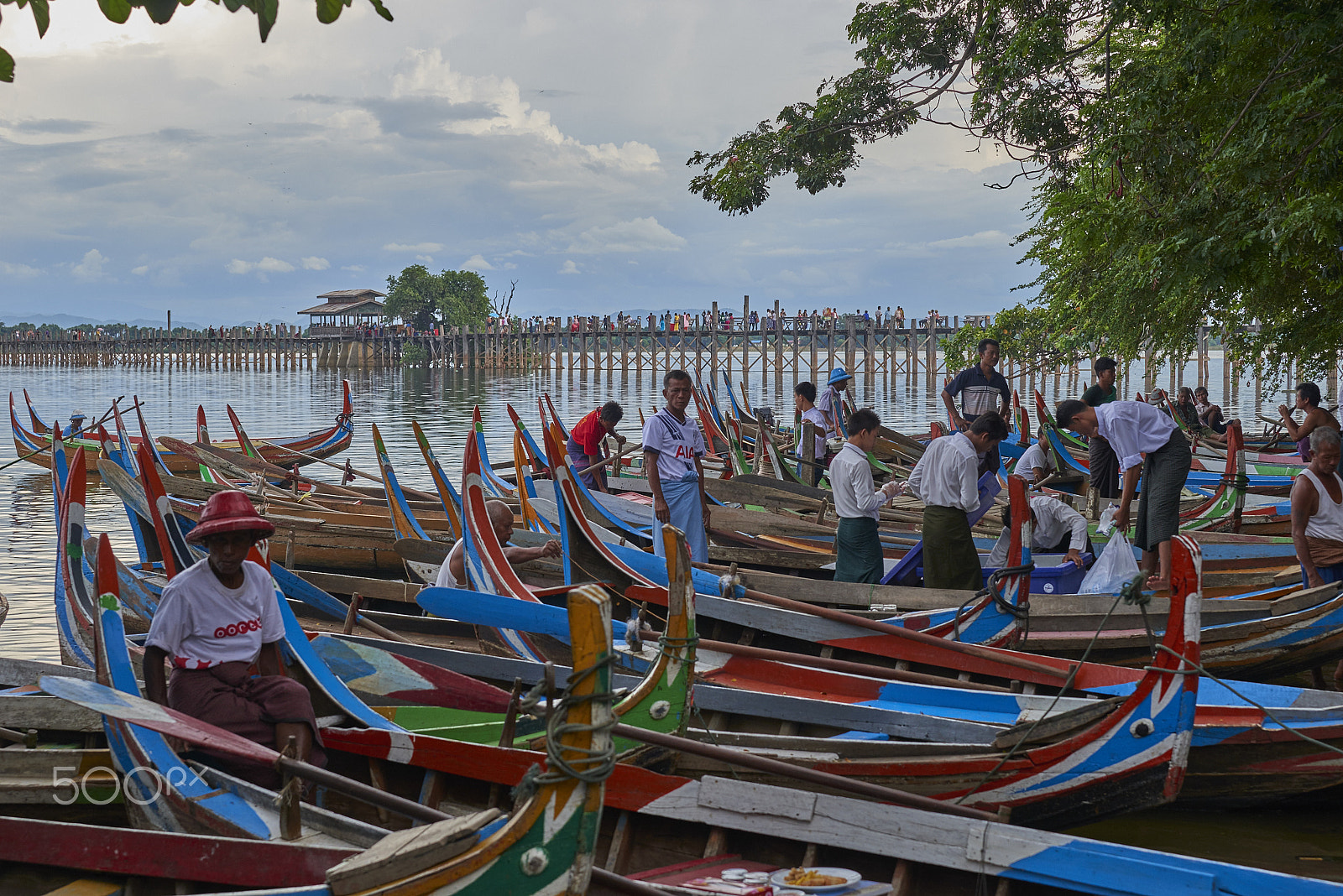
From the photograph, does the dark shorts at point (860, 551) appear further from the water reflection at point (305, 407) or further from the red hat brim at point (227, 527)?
the water reflection at point (305, 407)

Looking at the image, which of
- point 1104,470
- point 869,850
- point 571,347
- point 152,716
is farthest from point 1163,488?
point 571,347

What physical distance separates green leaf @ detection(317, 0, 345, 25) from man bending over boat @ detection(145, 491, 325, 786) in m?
2.01

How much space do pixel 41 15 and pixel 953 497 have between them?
5.16 meters

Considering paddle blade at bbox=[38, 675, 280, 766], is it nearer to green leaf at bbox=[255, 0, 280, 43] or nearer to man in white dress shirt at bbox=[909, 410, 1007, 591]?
green leaf at bbox=[255, 0, 280, 43]

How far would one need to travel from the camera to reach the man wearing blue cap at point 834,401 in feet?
43.6

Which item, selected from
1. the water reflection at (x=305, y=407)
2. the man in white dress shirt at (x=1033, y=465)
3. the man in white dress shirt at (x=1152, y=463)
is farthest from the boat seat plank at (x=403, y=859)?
the man in white dress shirt at (x=1033, y=465)

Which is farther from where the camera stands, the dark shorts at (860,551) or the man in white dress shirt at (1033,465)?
the man in white dress shirt at (1033,465)

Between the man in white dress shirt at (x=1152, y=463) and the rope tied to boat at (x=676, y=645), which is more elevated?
the man in white dress shirt at (x=1152, y=463)

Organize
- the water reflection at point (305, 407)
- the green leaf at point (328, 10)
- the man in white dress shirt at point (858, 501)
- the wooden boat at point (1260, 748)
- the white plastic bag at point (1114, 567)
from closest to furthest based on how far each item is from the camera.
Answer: the green leaf at point (328, 10)
the wooden boat at point (1260, 748)
the white plastic bag at point (1114, 567)
the man in white dress shirt at point (858, 501)
the water reflection at point (305, 407)

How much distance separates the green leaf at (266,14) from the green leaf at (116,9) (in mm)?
310

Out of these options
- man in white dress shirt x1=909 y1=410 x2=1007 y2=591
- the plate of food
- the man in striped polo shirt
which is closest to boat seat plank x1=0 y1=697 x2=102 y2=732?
the plate of food

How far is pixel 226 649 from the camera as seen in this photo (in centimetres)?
424

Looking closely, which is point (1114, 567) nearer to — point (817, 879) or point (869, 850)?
point (869, 850)

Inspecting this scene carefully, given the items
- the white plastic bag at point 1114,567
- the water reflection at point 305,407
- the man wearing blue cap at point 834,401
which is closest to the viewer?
the white plastic bag at point 1114,567
